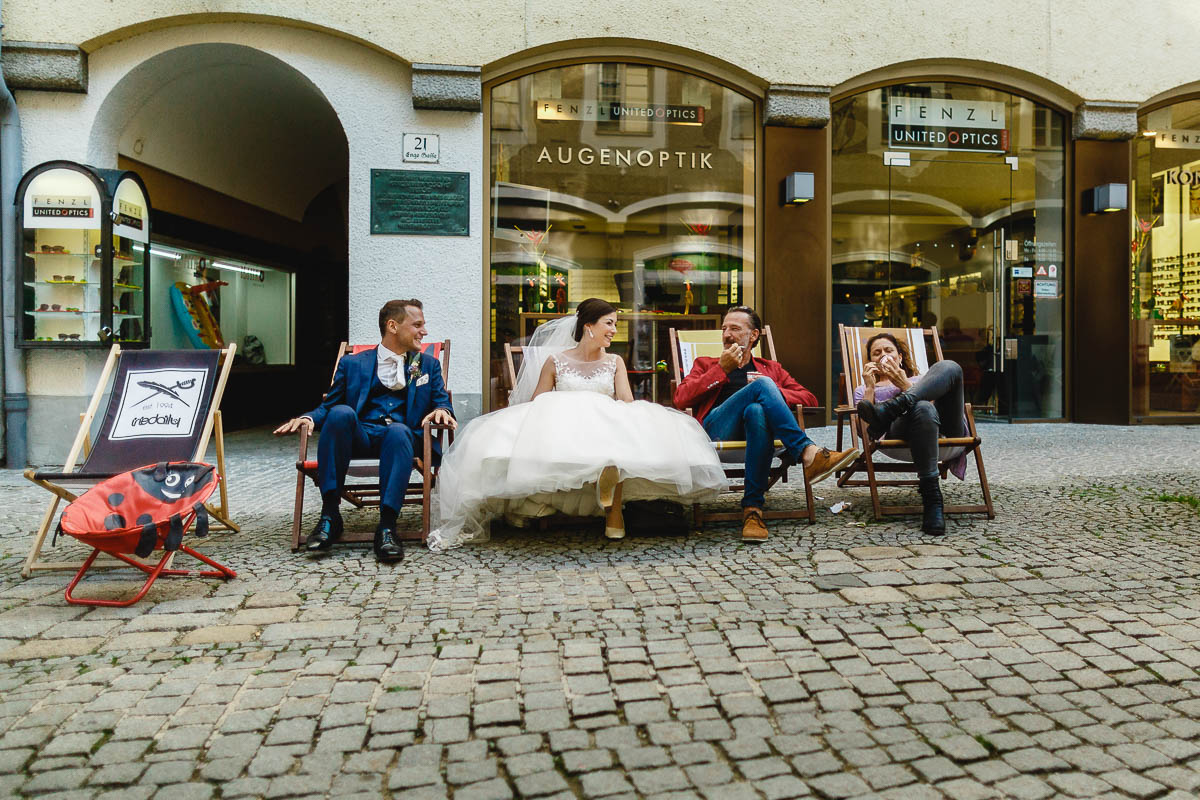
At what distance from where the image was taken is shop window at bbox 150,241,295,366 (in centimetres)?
895

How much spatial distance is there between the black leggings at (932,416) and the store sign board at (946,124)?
5.02 m

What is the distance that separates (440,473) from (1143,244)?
8808 millimetres

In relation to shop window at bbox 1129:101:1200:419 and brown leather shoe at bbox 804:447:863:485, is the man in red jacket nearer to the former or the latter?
brown leather shoe at bbox 804:447:863:485

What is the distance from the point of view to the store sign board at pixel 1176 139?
30.1 ft

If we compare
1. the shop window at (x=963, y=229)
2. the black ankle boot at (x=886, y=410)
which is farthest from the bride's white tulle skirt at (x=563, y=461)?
the shop window at (x=963, y=229)

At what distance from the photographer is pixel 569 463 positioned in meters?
3.82

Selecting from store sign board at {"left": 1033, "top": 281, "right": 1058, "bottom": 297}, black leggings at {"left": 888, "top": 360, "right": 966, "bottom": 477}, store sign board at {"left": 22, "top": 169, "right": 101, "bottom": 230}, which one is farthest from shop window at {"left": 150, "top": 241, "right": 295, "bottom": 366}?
store sign board at {"left": 1033, "top": 281, "right": 1058, "bottom": 297}

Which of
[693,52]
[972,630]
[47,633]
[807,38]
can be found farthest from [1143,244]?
[47,633]

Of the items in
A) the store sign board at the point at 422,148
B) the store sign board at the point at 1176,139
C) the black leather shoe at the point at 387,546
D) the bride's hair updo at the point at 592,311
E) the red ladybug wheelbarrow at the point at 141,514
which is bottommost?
the black leather shoe at the point at 387,546

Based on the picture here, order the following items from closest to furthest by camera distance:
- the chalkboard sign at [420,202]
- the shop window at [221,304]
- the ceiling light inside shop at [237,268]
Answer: the chalkboard sign at [420,202]
the shop window at [221,304]
the ceiling light inside shop at [237,268]

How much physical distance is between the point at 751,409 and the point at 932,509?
1.09m

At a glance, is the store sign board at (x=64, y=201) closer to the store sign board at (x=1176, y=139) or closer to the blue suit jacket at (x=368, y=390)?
the blue suit jacket at (x=368, y=390)

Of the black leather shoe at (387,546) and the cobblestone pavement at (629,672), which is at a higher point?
the black leather shoe at (387,546)

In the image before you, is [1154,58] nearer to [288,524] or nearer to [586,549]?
[586,549]
